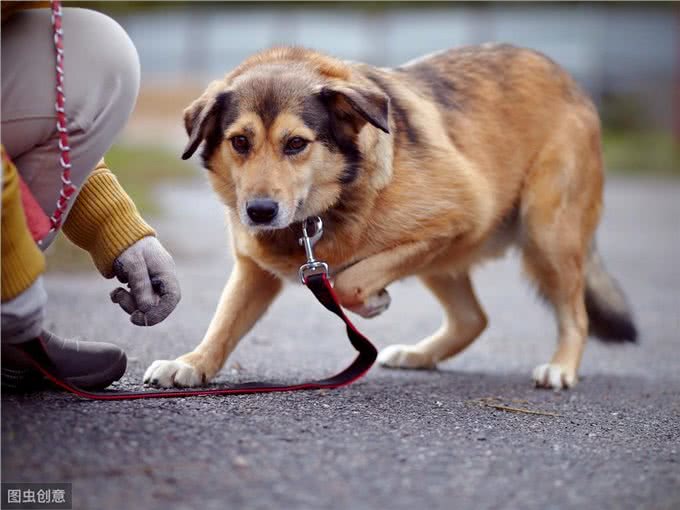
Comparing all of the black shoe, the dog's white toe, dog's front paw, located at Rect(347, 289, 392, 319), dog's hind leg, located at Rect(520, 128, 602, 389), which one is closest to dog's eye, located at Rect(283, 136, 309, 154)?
dog's front paw, located at Rect(347, 289, 392, 319)

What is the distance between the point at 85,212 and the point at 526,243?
7.80 feet

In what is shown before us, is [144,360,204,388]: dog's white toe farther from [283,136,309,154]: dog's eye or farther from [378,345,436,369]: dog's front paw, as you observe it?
[378,345,436,369]: dog's front paw

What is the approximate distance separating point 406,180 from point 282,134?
57 centimetres

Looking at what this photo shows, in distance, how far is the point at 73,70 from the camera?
2.51 metres

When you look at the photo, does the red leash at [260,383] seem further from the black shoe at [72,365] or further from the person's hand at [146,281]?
the person's hand at [146,281]

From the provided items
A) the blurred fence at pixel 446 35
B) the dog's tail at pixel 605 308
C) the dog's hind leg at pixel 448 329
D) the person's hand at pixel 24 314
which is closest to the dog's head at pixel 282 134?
the person's hand at pixel 24 314

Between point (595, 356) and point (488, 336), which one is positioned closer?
point (595, 356)

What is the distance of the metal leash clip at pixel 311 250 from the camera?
341 centimetres

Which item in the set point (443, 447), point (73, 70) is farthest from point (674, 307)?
point (73, 70)

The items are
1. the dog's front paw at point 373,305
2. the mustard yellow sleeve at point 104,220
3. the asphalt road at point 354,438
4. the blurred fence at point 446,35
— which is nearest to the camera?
the asphalt road at point 354,438

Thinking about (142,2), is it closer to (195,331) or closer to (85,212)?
(195,331)

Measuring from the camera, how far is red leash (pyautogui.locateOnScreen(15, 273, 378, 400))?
8.87 ft

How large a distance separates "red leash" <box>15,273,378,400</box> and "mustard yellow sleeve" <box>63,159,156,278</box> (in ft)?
1.34

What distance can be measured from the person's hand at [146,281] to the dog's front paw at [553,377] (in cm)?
189
